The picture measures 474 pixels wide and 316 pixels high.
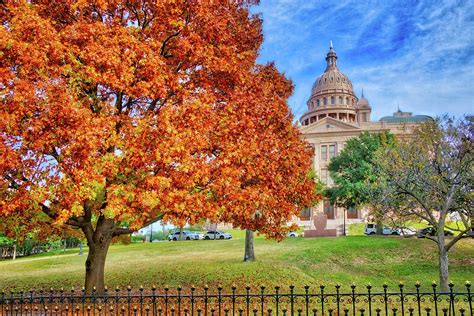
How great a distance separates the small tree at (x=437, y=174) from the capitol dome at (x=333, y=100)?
94.6 meters

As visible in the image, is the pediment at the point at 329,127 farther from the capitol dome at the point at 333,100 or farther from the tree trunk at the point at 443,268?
the tree trunk at the point at 443,268

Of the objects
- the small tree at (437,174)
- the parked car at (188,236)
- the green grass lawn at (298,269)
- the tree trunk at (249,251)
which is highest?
the small tree at (437,174)

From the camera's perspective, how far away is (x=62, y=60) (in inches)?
467

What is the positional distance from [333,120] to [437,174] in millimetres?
71478

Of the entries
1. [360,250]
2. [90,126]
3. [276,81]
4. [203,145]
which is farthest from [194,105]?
[360,250]

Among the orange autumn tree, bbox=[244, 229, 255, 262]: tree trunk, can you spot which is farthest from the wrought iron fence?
bbox=[244, 229, 255, 262]: tree trunk

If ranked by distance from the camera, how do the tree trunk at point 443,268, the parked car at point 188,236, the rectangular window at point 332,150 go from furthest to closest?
the rectangular window at point 332,150 < the parked car at point 188,236 < the tree trunk at point 443,268

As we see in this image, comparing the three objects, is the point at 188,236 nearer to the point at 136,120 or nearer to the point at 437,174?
the point at 437,174

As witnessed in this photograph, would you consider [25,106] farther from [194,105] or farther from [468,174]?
[468,174]

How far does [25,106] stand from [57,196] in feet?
7.72

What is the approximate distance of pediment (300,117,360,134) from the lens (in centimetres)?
9055

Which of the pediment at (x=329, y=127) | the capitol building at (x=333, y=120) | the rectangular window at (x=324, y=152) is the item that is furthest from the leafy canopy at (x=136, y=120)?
the rectangular window at (x=324, y=152)

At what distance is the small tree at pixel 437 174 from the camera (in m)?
20.9

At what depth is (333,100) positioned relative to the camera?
120812 mm
